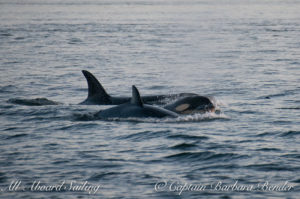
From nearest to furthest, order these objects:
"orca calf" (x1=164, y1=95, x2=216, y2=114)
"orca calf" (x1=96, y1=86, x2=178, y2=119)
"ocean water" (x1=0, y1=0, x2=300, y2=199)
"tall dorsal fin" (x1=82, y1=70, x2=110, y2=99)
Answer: "ocean water" (x1=0, y1=0, x2=300, y2=199), "orca calf" (x1=96, y1=86, x2=178, y2=119), "orca calf" (x1=164, y1=95, x2=216, y2=114), "tall dorsal fin" (x1=82, y1=70, x2=110, y2=99)

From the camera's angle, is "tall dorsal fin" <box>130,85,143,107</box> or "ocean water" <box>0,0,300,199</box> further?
"tall dorsal fin" <box>130,85,143,107</box>

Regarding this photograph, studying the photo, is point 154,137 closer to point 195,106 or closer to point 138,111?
point 138,111

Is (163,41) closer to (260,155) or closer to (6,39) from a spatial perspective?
(6,39)

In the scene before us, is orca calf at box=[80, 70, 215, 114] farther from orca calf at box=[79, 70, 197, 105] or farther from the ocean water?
the ocean water

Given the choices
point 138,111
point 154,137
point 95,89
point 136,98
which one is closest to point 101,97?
point 95,89

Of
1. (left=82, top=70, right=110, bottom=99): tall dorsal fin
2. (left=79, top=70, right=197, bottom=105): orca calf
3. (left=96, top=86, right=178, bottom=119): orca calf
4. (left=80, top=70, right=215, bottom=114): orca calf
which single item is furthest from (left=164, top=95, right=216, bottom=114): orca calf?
(left=82, top=70, right=110, bottom=99): tall dorsal fin

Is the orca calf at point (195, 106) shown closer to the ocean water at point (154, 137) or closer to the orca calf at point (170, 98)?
the orca calf at point (170, 98)

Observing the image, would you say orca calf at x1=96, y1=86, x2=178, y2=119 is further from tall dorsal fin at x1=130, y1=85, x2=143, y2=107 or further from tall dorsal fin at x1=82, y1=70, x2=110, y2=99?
tall dorsal fin at x1=82, y1=70, x2=110, y2=99

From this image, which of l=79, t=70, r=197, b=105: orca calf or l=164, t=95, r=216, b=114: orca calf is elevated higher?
l=164, t=95, r=216, b=114: orca calf

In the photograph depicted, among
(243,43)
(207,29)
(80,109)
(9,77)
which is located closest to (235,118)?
(80,109)

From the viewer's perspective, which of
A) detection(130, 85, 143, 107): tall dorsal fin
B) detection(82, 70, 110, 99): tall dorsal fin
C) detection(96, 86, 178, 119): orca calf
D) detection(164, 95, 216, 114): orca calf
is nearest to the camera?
detection(130, 85, 143, 107): tall dorsal fin

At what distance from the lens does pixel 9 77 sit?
25.7m

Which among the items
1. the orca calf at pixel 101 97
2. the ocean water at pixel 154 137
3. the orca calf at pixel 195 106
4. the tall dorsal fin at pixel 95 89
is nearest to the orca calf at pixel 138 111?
the ocean water at pixel 154 137

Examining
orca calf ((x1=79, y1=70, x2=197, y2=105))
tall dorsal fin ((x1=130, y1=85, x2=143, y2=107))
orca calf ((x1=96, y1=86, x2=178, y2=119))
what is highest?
tall dorsal fin ((x1=130, y1=85, x2=143, y2=107))
